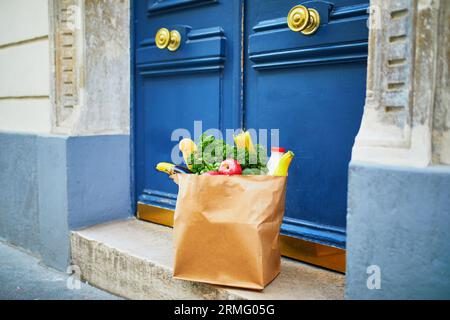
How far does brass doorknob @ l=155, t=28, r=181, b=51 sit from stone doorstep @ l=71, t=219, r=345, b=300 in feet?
4.15

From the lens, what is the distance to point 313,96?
7.51 ft

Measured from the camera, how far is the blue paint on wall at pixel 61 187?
2.99m

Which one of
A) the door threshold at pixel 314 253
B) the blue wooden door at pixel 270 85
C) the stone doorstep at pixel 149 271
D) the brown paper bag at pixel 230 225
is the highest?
the blue wooden door at pixel 270 85

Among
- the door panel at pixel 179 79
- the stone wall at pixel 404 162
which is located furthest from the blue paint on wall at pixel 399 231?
the door panel at pixel 179 79

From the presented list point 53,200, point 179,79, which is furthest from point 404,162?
point 53,200

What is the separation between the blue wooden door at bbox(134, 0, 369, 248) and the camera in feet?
7.15

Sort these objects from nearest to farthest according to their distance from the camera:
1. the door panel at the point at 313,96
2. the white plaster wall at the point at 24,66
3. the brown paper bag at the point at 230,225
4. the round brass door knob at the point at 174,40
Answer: the brown paper bag at the point at 230,225, the door panel at the point at 313,96, the round brass door knob at the point at 174,40, the white plaster wall at the point at 24,66

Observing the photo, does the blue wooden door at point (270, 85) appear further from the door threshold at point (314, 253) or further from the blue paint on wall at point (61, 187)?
the blue paint on wall at point (61, 187)

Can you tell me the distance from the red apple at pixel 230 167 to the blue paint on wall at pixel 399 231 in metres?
0.52

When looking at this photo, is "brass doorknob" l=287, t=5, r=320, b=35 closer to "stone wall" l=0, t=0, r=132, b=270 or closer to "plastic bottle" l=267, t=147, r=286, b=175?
"plastic bottle" l=267, t=147, r=286, b=175

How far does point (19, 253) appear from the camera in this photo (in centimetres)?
344

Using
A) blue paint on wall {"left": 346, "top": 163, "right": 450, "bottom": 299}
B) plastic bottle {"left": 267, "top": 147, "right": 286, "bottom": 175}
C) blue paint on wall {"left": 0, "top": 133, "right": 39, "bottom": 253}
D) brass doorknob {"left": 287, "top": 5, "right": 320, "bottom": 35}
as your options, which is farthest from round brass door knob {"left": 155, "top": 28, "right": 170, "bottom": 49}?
blue paint on wall {"left": 346, "top": 163, "right": 450, "bottom": 299}

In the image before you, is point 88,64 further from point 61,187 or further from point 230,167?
point 230,167
